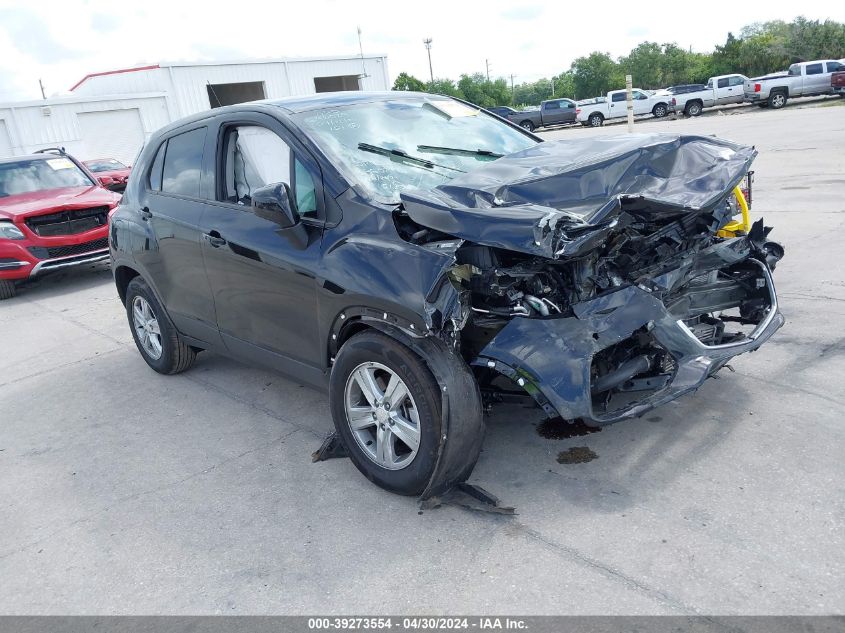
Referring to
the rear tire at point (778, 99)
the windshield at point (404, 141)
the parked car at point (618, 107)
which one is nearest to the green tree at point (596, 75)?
the parked car at point (618, 107)

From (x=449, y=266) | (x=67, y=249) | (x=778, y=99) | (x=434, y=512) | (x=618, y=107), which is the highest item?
(x=618, y=107)

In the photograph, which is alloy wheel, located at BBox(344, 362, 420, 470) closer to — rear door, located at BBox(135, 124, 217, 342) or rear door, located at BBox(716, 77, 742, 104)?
rear door, located at BBox(135, 124, 217, 342)

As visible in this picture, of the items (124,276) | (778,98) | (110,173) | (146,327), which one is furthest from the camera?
(778,98)

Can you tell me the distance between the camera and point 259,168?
4461mm

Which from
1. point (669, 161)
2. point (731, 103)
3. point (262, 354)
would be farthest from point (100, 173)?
point (731, 103)

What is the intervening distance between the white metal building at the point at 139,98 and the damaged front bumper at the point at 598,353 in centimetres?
3220

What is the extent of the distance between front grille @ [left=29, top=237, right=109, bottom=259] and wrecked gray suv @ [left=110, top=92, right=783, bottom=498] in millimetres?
6175

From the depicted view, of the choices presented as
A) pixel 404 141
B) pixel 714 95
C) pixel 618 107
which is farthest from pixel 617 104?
pixel 404 141

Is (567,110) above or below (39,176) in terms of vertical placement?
below

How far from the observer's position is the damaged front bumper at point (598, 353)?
3.28m

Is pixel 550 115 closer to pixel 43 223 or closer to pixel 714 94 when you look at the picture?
pixel 714 94

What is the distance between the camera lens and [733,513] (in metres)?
3.21

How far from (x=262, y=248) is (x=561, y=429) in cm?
202
